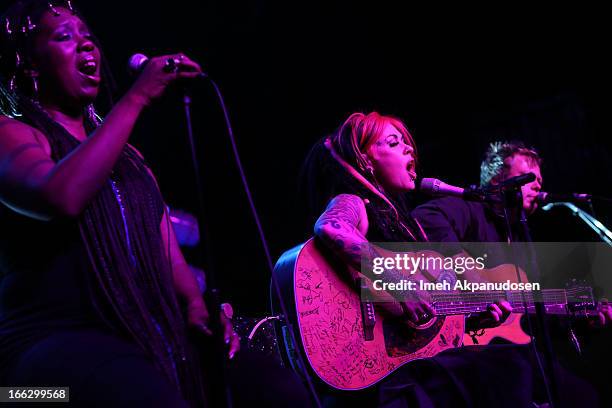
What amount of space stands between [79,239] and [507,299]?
2429 millimetres

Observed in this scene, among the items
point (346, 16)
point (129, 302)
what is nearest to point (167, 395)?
point (129, 302)

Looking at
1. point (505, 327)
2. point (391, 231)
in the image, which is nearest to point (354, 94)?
point (391, 231)

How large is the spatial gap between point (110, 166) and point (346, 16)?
393 cm

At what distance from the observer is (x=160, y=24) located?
13.9 ft

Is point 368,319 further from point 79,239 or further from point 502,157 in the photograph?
point 502,157

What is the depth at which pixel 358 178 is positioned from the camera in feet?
10.2

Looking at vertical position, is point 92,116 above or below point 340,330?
above

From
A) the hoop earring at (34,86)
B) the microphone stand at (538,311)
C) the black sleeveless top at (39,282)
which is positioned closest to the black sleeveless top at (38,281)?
the black sleeveless top at (39,282)

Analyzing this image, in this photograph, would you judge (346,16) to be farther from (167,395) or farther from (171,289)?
(167,395)

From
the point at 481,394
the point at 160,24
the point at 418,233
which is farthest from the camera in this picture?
the point at 160,24

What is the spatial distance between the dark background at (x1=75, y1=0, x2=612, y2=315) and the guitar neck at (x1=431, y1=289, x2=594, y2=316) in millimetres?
1426

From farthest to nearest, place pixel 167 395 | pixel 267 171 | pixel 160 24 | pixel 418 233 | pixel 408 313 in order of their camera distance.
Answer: pixel 267 171
pixel 160 24
pixel 418 233
pixel 408 313
pixel 167 395
